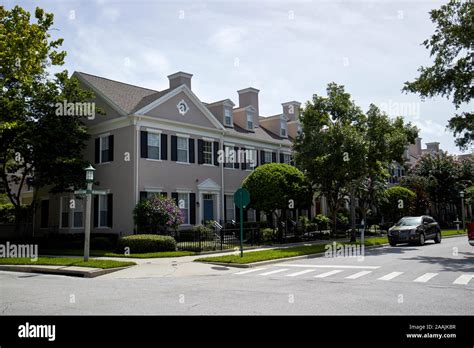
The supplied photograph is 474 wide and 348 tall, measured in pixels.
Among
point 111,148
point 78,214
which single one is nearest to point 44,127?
point 111,148

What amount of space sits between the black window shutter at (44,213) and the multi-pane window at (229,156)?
12075 millimetres

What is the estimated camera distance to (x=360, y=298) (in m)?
8.69

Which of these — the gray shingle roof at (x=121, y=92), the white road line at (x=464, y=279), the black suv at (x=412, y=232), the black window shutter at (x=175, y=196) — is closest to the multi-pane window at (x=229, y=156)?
the black window shutter at (x=175, y=196)

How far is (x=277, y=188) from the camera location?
24.6m

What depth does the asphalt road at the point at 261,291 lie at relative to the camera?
7776 mm

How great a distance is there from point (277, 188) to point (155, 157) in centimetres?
715

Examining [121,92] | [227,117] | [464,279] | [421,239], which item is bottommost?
[464,279]

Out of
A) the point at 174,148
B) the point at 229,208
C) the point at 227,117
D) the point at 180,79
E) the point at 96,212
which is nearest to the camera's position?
the point at 96,212

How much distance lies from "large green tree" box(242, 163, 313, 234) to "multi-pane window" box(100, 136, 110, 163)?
329 inches

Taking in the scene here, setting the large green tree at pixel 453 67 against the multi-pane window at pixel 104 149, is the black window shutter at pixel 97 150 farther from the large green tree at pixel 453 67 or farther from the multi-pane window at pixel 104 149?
the large green tree at pixel 453 67

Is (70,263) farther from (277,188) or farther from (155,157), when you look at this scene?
(277,188)

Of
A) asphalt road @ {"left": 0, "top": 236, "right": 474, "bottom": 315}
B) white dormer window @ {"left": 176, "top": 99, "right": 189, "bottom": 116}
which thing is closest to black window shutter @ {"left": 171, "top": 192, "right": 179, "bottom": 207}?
white dormer window @ {"left": 176, "top": 99, "right": 189, "bottom": 116}

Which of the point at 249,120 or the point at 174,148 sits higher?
the point at 249,120
